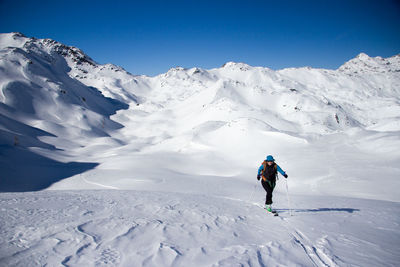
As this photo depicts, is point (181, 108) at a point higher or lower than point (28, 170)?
higher

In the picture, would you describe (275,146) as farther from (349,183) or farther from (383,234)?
(383,234)

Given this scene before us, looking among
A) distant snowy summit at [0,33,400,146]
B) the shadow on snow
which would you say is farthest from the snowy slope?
distant snowy summit at [0,33,400,146]

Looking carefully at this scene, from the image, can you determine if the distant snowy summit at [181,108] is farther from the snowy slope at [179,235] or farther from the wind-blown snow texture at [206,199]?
the snowy slope at [179,235]

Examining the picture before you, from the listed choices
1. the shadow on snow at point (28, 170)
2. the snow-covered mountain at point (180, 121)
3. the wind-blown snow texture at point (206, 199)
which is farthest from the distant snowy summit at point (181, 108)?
the shadow on snow at point (28, 170)

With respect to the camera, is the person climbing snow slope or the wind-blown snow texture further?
the person climbing snow slope

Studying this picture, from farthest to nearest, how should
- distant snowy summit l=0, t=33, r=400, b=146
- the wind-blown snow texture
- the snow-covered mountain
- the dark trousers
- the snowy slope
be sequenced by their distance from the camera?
1. distant snowy summit l=0, t=33, r=400, b=146
2. the snow-covered mountain
3. the dark trousers
4. the wind-blown snow texture
5. the snowy slope

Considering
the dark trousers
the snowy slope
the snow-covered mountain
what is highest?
the snow-covered mountain

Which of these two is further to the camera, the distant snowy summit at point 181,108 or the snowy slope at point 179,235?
the distant snowy summit at point 181,108

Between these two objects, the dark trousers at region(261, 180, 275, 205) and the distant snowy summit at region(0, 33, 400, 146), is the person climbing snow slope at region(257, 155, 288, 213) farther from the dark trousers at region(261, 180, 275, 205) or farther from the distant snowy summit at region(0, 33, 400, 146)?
the distant snowy summit at region(0, 33, 400, 146)

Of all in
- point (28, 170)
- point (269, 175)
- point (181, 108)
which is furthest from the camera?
point (181, 108)

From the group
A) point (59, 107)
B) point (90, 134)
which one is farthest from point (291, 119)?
point (59, 107)

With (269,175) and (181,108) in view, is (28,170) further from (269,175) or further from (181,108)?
(181,108)

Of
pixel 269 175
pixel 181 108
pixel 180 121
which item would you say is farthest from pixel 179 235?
pixel 181 108

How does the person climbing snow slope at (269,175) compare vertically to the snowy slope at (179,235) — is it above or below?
above
